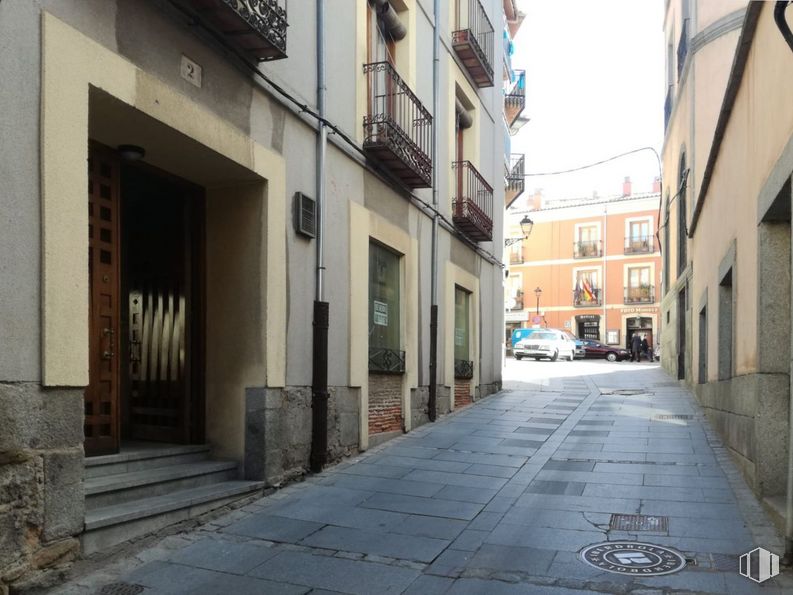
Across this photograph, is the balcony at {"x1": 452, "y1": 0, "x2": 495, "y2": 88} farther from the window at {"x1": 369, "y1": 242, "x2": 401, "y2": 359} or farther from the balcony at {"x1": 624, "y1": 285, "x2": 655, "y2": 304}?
the balcony at {"x1": 624, "y1": 285, "x2": 655, "y2": 304}

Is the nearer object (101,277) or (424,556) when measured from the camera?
(424,556)

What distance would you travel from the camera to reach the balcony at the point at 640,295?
142 feet

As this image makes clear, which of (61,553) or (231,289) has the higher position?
(231,289)

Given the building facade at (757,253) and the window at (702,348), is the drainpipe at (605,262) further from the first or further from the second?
the building facade at (757,253)

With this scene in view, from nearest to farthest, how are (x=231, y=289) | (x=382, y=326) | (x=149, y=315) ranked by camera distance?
(x=231, y=289) < (x=149, y=315) < (x=382, y=326)

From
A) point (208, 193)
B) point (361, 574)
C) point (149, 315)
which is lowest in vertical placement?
point (361, 574)

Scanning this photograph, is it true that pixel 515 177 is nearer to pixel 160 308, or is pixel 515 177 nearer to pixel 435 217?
pixel 435 217

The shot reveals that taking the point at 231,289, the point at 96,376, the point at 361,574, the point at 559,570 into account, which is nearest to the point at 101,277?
the point at 96,376

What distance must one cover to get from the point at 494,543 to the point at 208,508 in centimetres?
225

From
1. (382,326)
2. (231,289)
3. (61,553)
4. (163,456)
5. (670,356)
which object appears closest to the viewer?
(61,553)

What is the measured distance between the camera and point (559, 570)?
4.43 metres

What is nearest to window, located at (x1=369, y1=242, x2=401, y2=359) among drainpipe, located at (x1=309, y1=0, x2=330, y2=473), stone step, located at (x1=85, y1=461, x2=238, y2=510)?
drainpipe, located at (x1=309, y1=0, x2=330, y2=473)

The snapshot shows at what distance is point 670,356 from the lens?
1995 centimetres

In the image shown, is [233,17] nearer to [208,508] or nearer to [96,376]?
[96,376]
